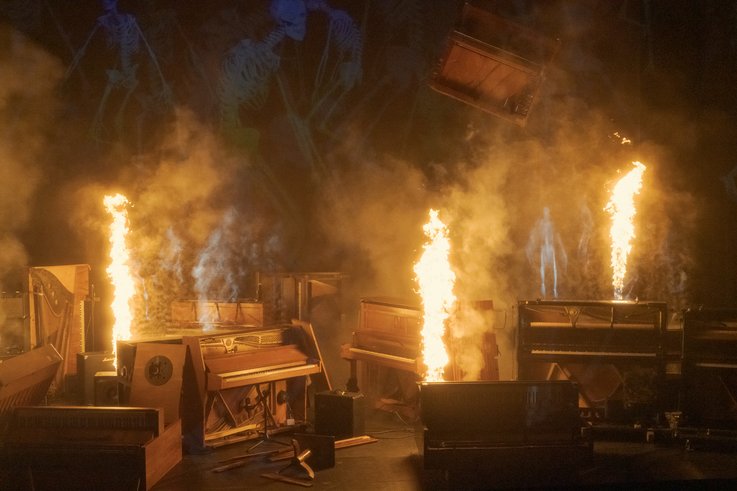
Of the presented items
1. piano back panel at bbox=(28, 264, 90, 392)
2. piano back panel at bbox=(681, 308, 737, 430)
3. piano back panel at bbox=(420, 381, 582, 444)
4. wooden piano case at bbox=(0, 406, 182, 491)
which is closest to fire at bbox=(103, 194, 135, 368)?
piano back panel at bbox=(28, 264, 90, 392)

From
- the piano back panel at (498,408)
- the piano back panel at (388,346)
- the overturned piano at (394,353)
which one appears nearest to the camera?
the piano back panel at (498,408)

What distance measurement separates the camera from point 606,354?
7488 millimetres

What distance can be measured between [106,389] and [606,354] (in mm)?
6649

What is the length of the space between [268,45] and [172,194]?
4.16m

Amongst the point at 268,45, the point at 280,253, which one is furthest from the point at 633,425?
the point at 268,45

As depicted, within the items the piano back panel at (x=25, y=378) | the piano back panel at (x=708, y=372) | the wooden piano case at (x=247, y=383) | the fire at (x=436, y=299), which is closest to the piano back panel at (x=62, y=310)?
the piano back panel at (x=25, y=378)

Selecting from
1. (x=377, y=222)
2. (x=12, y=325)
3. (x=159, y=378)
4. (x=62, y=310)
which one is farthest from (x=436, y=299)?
(x=12, y=325)

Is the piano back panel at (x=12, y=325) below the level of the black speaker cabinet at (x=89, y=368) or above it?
above

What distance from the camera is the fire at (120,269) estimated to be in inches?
412

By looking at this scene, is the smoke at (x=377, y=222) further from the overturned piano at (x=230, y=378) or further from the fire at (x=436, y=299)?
the overturned piano at (x=230, y=378)

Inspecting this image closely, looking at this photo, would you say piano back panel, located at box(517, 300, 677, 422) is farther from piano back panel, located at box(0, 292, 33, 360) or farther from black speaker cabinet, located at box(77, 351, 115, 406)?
piano back panel, located at box(0, 292, 33, 360)

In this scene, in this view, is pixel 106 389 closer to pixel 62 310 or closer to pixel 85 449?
pixel 85 449

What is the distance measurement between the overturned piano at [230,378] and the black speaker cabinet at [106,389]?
0.84 m

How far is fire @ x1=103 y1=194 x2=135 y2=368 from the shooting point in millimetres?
10477
